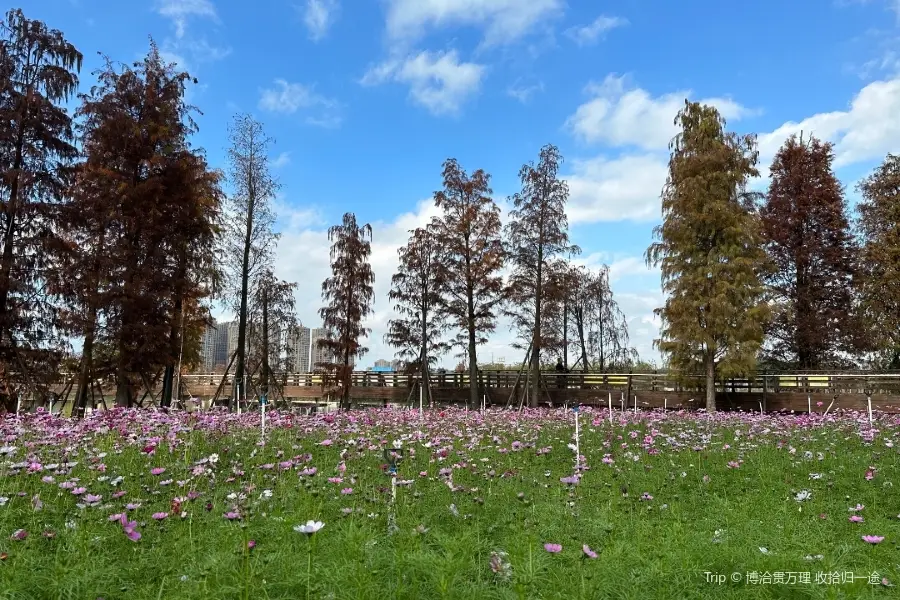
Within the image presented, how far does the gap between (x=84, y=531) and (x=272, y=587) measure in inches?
49.7

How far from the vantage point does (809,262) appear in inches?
953

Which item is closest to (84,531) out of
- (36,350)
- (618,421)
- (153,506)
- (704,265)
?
(153,506)

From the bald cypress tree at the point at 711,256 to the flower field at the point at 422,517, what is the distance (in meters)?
9.38

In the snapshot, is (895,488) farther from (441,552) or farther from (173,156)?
(173,156)

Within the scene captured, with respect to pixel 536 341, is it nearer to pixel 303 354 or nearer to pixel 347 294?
pixel 347 294

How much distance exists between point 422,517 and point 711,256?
15731 mm

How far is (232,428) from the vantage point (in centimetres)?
755

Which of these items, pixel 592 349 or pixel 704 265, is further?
pixel 592 349

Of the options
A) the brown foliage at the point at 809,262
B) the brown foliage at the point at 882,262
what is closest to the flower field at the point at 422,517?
the brown foliage at the point at 882,262

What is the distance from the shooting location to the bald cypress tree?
1661cm

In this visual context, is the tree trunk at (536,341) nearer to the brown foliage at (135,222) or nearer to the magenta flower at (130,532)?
the brown foliage at (135,222)

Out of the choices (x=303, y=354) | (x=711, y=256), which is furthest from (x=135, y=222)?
(x=303, y=354)

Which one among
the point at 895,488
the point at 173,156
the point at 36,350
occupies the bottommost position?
the point at 895,488

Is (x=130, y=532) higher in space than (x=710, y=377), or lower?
lower
